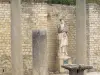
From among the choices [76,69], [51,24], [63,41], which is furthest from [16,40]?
[76,69]

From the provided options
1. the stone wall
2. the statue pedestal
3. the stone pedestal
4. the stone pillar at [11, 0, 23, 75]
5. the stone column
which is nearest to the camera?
the stone pedestal

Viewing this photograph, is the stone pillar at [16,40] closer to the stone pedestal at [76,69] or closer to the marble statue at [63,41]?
the marble statue at [63,41]

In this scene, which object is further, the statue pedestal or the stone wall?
the statue pedestal

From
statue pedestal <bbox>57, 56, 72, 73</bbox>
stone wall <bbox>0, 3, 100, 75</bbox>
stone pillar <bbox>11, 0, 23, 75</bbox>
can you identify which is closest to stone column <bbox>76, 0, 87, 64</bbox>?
statue pedestal <bbox>57, 56, 72, 73</bbox>

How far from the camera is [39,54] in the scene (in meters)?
10.6

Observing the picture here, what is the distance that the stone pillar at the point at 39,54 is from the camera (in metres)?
10.5

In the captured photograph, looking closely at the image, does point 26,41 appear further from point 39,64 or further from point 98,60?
point 39,64

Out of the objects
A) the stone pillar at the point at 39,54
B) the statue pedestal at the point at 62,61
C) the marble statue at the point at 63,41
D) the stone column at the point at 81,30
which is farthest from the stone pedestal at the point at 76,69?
the marble statue at the point at 63,41

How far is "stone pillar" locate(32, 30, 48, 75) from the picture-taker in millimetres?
10539

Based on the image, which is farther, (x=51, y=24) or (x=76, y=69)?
(x=51, y=24)

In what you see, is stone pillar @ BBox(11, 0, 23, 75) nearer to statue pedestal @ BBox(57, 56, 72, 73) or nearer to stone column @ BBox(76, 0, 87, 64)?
stone column @ BBox(76, 0, 87, 64)

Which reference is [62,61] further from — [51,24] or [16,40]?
[16,40]

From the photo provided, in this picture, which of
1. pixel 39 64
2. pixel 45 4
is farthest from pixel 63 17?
pixel 39 64

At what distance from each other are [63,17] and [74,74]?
26.0 ft
